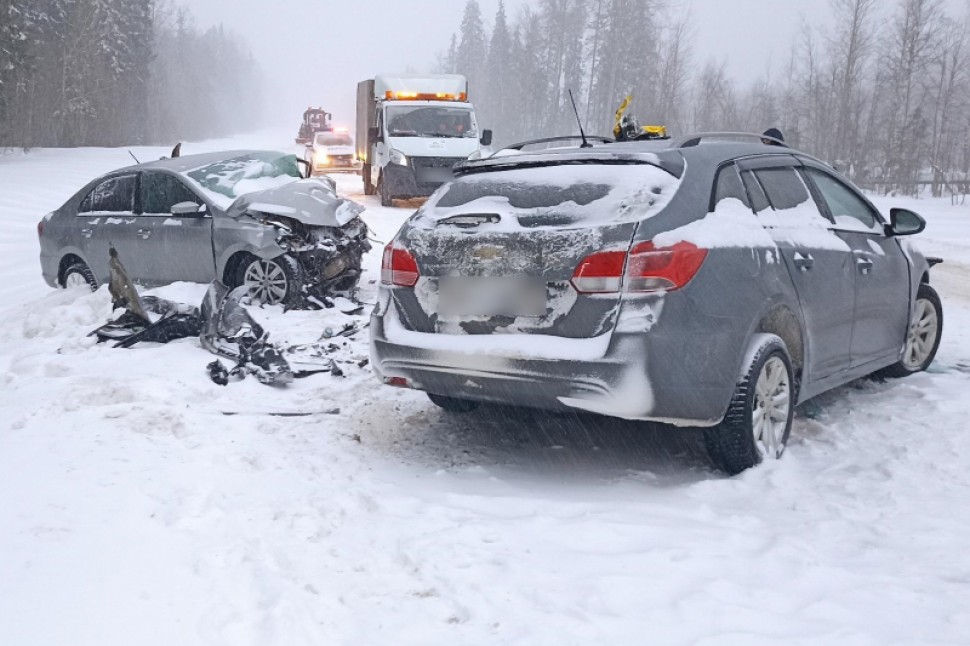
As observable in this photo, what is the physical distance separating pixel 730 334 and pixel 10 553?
3120 millimetres

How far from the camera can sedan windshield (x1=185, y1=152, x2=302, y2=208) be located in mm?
8562

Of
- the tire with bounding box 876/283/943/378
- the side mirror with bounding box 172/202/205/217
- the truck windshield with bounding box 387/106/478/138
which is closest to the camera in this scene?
the tire with bounding box 876/283/943/378

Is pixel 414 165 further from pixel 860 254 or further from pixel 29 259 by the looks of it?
pixel 860 254

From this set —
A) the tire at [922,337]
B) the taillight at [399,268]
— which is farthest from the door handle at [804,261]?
the taillight at [399,268]

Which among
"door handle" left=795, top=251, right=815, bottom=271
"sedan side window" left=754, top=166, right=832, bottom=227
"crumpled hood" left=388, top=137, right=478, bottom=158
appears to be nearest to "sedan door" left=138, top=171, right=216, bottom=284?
"sedan side window" left=754, top=166, right=832, bottom=227

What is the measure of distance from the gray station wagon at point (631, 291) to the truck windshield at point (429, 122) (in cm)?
1525

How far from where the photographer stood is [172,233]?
8477mm

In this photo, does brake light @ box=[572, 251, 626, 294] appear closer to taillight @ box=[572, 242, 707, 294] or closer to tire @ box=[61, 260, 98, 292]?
taillight @ box=[572, 242, 707, 294]

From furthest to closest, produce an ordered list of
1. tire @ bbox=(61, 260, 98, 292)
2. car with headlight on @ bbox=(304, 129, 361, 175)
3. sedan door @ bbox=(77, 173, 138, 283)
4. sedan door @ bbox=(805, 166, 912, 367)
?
1. car with headlight on @ bbox=(304, 129, 361, 175)
2. tire @ bbox=(61, 260, 98, 292)
3. sedan door @ bbox=(77, 173, 138, 283)
4. sedan door @ bbox=(805, 166, 912, 367)

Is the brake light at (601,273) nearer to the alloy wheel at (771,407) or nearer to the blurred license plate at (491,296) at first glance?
the blurred license plate at (491,296)

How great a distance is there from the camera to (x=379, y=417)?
5.26 meters

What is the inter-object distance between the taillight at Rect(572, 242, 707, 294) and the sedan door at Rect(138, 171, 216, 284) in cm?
548

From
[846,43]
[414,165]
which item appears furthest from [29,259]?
[846,43]

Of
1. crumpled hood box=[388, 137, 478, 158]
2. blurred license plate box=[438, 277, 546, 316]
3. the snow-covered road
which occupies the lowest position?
the snow-covered road
